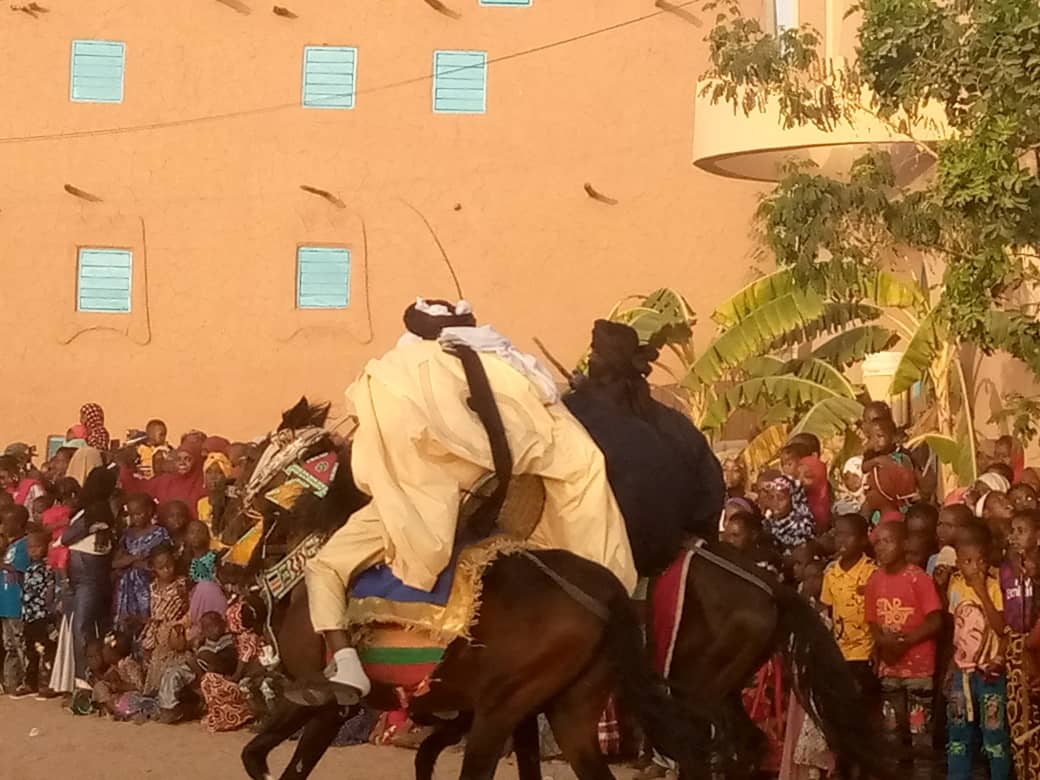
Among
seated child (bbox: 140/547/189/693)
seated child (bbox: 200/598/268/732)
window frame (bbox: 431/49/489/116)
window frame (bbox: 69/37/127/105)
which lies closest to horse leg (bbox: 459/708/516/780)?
seated child (bbox: 200/598/268/732)

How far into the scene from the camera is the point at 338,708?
8086 millimetres

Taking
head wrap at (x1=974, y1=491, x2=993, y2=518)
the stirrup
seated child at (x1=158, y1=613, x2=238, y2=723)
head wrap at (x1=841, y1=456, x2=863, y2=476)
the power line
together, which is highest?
the power line

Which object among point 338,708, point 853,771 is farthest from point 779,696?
point 338,708

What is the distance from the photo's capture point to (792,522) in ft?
34.2

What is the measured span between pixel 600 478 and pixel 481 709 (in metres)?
1.03

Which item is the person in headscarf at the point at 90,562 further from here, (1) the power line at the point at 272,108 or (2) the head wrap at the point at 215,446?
(1) the power line at the point at 272,108

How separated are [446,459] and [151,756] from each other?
486cm

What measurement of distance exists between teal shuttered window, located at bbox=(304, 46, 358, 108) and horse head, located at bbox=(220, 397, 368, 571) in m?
14.7

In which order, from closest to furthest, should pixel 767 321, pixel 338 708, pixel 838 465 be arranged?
1. pixel 338 708
2. pixel 838 465
3. pixel 767 321

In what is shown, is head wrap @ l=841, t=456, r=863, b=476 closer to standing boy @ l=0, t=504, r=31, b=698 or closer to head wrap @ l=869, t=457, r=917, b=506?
head wrap @ l=869, t=457, r=917, b=506

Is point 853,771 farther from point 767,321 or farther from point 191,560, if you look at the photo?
point 767,321

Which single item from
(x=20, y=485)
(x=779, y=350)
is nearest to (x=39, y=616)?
(x=20, y=485)

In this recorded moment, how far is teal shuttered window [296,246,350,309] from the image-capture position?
22.4m

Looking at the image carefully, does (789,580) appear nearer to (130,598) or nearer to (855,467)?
(855,467)
